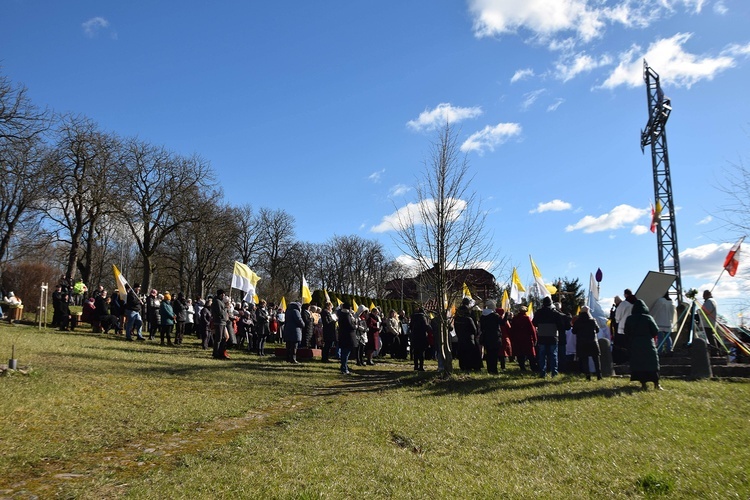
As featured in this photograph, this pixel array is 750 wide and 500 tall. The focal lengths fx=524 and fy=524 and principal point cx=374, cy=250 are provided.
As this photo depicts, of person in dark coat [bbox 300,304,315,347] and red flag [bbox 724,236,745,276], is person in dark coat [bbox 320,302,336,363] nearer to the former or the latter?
person in dark coat [bbox 300,304,315,347]

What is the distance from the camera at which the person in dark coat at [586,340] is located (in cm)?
1286

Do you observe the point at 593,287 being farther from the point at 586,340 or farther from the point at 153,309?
the point at 153,309

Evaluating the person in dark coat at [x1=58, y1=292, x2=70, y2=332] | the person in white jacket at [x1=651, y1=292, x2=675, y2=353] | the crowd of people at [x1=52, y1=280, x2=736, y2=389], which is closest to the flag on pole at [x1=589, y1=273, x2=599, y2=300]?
the crowd of people at [x1=52, y1=280, x2=736, y2=389]

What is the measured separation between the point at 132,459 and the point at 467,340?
34.0ft

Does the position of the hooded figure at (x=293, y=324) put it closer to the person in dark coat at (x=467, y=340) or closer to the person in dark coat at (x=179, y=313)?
the person in dark coat at (x=467, y=340)

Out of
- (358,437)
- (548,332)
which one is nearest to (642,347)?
(548,332)

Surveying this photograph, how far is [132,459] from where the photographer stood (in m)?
6.02

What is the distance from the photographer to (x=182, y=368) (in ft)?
43.8

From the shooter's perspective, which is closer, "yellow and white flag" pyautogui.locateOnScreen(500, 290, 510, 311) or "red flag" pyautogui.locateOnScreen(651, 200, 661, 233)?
"yellow and white flag" pyautogui.locateOnScreen(500, 290, 510, 311)

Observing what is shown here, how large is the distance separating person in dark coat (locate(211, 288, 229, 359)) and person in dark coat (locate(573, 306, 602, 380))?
10236 millimetres

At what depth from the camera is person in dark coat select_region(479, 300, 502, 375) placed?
14.2 m

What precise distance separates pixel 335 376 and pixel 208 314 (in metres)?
7.75

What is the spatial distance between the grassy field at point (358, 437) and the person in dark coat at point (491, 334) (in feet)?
5.47

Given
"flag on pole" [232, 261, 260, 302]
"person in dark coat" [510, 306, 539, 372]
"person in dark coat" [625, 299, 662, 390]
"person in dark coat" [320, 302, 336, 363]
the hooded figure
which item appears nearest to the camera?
"person in dark coat" [625, 299, 662, 390]
